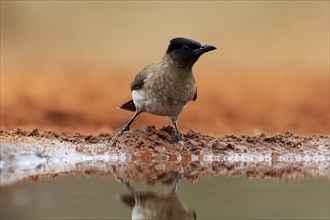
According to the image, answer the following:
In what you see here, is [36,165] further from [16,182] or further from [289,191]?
[289,191]

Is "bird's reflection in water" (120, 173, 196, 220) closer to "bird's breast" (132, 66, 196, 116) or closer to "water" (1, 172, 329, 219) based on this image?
"water" (1, 172, 329, 219)

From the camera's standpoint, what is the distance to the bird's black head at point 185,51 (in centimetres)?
1048

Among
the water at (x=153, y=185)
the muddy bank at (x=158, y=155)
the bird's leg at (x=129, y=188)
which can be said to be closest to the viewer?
the water at (x=153, y=185)

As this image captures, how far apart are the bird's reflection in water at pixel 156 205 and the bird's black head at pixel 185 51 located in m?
3.74

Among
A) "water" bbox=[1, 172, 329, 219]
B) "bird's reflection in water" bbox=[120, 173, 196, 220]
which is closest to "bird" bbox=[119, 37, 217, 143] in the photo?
"water" bbox=[1, 172, 329, 219]

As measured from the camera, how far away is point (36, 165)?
30.5 feet

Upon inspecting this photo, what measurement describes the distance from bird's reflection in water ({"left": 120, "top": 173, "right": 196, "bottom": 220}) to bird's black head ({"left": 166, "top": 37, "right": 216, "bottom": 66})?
147 inches

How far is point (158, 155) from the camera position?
33.3 feet

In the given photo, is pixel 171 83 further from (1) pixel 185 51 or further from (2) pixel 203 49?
(2) pixel 203 49

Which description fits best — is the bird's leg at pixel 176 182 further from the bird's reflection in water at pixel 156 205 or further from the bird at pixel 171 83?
the bird at pixel 171 83

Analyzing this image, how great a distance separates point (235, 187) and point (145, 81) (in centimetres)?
368

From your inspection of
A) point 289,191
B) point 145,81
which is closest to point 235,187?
point 289,191

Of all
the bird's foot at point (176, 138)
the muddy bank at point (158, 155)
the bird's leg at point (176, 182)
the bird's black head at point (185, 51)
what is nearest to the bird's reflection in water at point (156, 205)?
the bird's leg at point (176, 182)

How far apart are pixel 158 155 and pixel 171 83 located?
3.41 feet
